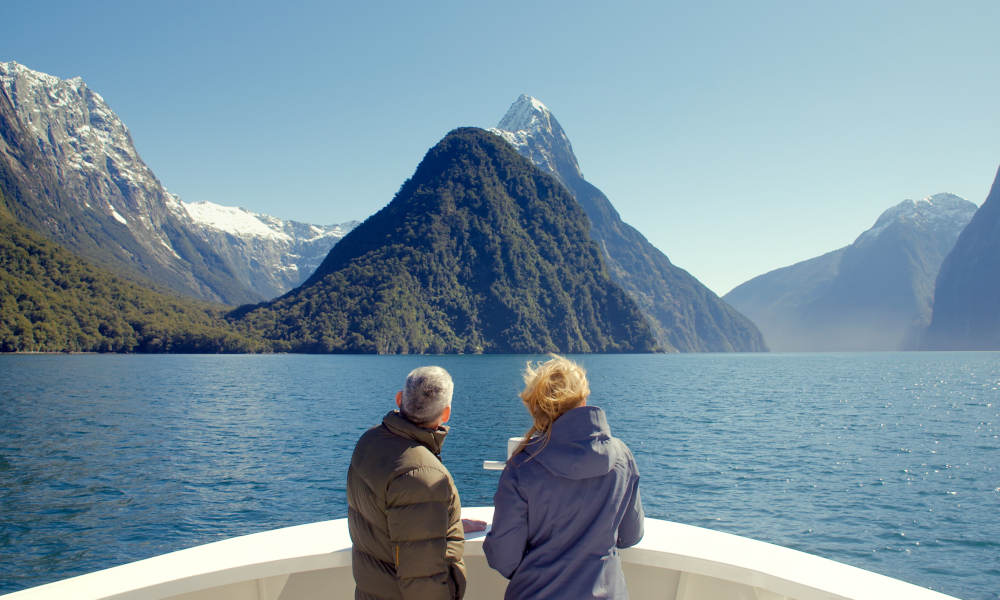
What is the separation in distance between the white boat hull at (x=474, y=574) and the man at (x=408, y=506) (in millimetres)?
363

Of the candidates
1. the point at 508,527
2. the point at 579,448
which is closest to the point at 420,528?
the point at 508,527

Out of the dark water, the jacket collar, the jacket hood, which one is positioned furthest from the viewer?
the dark water

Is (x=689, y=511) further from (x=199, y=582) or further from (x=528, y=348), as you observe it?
(x=528, y=348)

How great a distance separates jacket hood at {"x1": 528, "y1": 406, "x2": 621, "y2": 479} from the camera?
242 cm

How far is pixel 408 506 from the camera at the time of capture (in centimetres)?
264

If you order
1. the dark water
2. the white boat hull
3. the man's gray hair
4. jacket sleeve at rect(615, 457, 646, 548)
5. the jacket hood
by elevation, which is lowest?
the dark water

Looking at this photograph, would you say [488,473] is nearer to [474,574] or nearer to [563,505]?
[474,574]

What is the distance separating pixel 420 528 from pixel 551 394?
2.74ft

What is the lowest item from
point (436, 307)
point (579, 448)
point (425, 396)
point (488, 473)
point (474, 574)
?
point (488, 473)

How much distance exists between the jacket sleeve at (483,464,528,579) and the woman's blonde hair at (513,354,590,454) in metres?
0.19

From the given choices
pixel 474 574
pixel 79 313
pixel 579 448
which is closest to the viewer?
pixel 579 448

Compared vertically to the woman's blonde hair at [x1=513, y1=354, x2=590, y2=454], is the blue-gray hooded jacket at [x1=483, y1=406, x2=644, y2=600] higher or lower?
lower

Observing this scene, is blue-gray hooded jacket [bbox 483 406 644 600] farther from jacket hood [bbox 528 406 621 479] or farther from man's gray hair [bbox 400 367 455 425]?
man's gray hair [bbox 400 367 455 425]

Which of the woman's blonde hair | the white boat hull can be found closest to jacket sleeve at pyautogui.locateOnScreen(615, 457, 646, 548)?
the white boat hull
